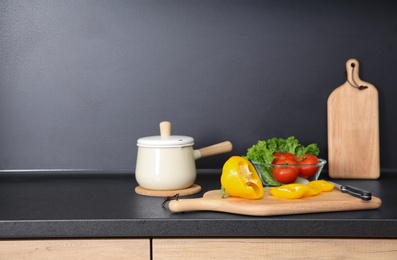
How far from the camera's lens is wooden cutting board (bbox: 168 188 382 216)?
1.19m

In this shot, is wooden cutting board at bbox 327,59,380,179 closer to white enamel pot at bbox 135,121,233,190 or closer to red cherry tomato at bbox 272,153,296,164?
red cherry tomato at bbox 272,153,296,164

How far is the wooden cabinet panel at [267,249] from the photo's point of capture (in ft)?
3.80

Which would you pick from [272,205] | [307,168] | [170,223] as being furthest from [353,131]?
[170,223]

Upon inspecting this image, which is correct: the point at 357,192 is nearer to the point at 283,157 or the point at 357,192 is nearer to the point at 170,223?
the point at 283,157

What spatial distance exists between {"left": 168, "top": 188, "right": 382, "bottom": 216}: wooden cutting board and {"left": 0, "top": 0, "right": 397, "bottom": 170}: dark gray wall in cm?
56

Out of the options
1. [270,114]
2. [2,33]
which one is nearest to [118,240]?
[270,114]

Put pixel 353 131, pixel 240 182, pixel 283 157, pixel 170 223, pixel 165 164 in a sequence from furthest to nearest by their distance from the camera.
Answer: pixel 353 131 < pixel 283 157 < pixel 165 164 < pixel 240 182 < pixel 170 223

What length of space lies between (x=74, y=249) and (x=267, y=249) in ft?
1.42

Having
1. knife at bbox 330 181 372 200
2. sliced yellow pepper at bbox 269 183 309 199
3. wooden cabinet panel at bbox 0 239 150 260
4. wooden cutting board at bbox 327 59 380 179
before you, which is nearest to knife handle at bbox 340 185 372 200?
knife at bbox 330 181 372 200

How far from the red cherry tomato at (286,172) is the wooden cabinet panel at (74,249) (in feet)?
1.61

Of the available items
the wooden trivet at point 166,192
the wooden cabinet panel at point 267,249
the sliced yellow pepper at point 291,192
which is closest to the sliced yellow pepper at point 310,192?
the sliced yellow pepper at point 291,192

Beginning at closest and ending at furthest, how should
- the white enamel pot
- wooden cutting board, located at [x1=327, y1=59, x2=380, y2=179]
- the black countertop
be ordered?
the black countertop
the white enamel pot
wooden cutting board, located at [x1=327, y1=59, x2=380, y2=179]

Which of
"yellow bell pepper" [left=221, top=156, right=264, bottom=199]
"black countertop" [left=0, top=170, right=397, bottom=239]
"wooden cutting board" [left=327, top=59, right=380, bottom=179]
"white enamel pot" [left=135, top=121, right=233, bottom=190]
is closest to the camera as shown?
"black countertop" [left=0, top=170, right=397, bottom=239]

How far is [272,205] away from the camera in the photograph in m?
1.19
